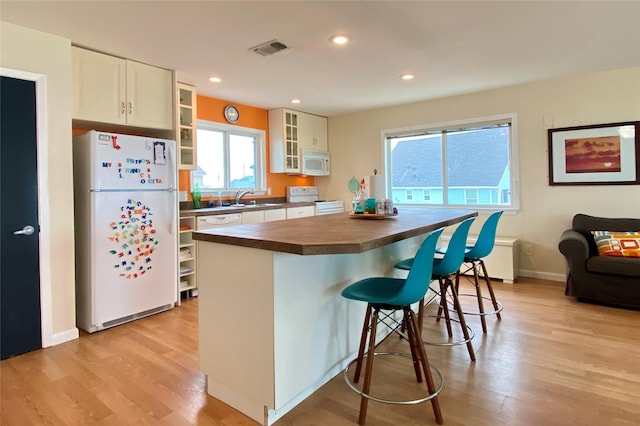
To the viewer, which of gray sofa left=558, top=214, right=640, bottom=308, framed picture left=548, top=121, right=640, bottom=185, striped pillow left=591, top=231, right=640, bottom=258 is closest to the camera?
gray sofa left=558, top=214, right=640, bottom=308

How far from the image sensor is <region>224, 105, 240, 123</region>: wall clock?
486 cm

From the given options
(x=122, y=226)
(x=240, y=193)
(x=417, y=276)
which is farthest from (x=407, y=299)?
(x=240, y=193)

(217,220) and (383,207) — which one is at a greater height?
(383,207)

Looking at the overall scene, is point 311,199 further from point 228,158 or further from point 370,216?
point 370,216

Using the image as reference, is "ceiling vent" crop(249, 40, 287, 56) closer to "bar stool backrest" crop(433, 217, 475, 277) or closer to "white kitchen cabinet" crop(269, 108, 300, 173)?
"bar stool backrest" crop(433, 217, 475, 277)

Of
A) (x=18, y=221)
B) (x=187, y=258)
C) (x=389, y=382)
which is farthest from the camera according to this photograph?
(x=187, y=258)

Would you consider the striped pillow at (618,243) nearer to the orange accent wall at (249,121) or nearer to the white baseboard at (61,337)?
the orange accent wall at (249,121)

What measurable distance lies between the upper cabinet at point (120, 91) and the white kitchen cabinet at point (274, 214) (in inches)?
62.1

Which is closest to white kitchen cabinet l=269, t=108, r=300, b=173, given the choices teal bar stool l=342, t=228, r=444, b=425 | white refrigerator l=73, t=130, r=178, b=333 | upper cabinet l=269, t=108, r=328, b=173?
upper cabinet l=269, t=108, r=328, b=173

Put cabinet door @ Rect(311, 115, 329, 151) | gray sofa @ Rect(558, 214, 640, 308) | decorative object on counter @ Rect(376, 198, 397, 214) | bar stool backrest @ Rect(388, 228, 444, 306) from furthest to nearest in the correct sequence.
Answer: cabinet door @ Rect(311, 115, 329, 151)
gray sofa @ Rect(558, 214, 640, 308)
decorative object on counter @ Rect(376, 198, 397, 214)
bar stool backrest @ Rect(388, 228, 444, 306)

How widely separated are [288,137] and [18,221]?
11.6ft

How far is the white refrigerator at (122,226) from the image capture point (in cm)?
296

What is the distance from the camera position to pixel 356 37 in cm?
288

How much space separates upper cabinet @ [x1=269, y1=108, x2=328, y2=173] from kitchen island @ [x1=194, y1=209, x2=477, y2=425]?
333 cm
